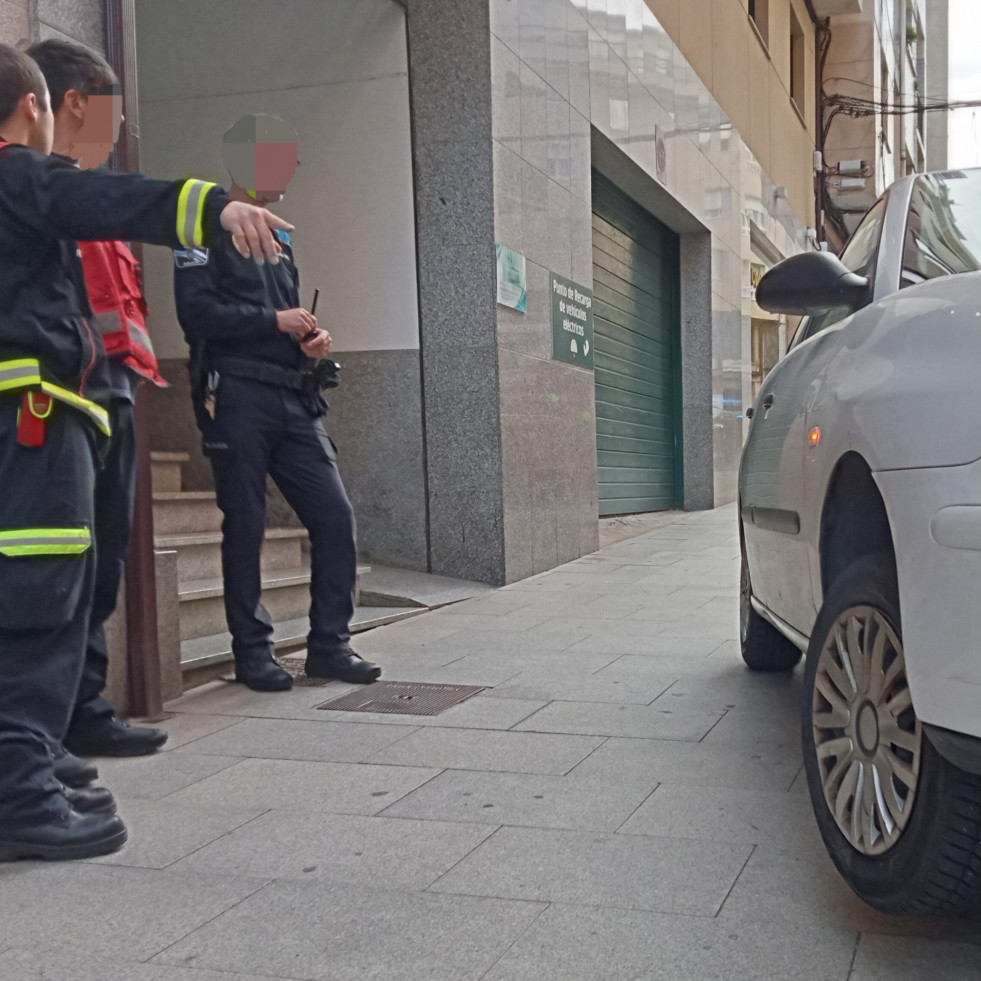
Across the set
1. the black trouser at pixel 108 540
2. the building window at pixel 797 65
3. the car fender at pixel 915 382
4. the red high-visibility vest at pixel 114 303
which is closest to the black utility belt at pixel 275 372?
the red high-visibility vest at pixel 114 303

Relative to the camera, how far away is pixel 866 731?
2402 millimetres

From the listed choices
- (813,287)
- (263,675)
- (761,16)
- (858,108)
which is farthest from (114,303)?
(858,108)

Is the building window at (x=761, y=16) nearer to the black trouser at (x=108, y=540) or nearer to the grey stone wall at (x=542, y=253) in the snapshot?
the grey stone wall at (x=542, y=253)

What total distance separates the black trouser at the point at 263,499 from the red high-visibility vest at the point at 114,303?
0.90 metres

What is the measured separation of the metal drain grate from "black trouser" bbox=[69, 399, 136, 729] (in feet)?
3.05

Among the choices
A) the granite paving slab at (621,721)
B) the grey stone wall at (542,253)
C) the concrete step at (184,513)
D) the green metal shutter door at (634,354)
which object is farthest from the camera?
the green metal shutter door at (634,354)

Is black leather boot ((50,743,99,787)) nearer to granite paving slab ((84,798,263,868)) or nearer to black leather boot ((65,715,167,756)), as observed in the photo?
granite paving slab ((84,798,263,868))

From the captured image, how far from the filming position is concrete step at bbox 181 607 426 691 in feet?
15.8

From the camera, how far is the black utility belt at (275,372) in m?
4.64

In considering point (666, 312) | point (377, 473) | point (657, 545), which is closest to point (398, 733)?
point (377, 473)

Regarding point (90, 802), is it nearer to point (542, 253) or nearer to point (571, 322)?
point (542, 253)

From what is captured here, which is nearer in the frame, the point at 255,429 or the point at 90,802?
the point at 90,802

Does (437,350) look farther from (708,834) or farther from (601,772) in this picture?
(708,834)

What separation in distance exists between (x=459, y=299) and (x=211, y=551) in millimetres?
2595
